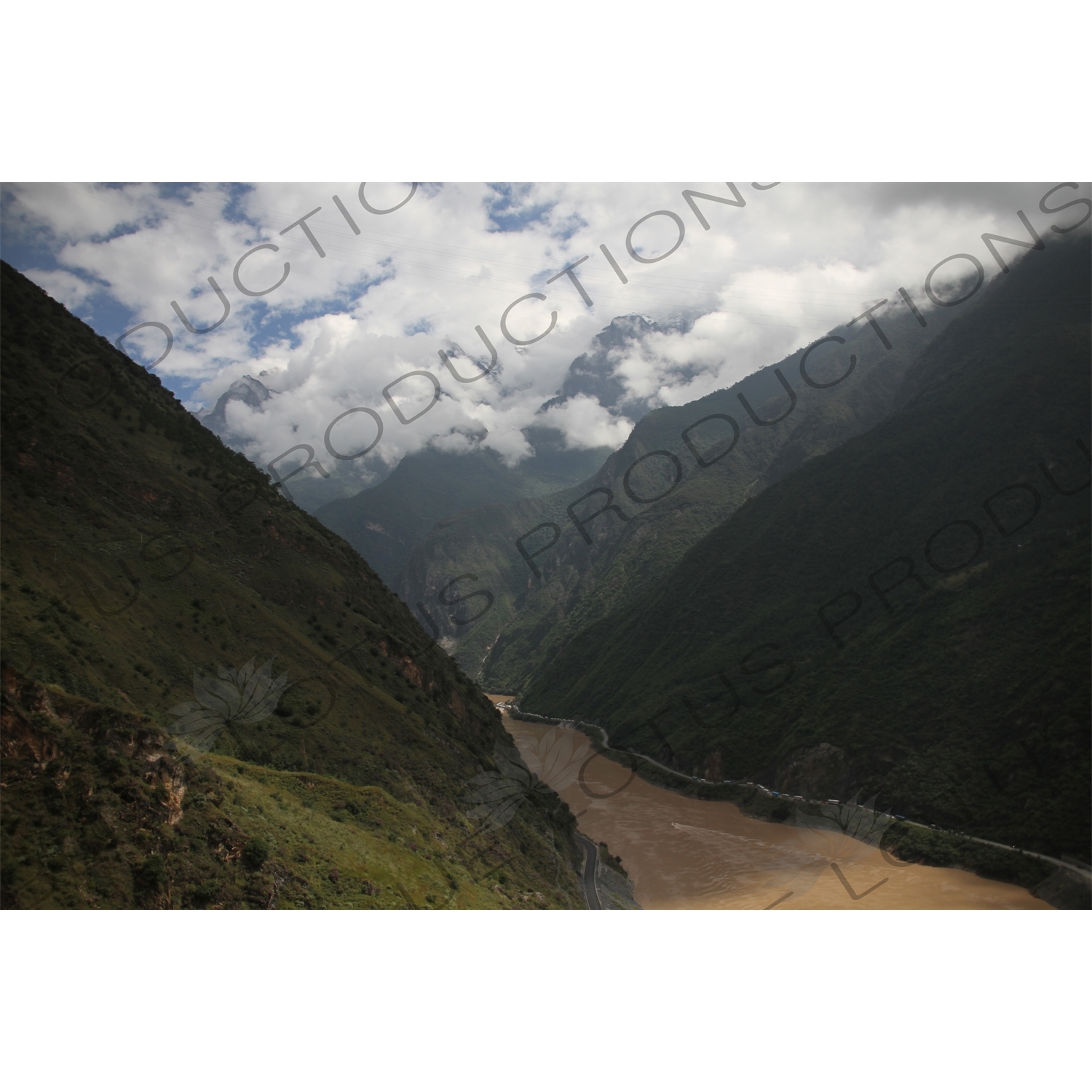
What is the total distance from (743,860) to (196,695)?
37093 mm

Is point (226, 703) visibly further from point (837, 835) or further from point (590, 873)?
point (837, 835)

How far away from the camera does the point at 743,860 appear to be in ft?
156

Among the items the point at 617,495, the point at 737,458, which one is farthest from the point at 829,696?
the point at 617,495

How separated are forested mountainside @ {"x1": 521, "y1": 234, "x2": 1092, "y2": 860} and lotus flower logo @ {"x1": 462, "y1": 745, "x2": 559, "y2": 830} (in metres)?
29.1

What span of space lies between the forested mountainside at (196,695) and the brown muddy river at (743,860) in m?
Answer: 6.84

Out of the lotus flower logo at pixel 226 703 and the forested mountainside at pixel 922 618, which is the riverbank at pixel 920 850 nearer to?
the forested mountainside at pixel 922 618

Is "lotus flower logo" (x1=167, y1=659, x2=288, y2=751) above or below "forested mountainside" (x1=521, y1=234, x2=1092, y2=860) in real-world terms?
above

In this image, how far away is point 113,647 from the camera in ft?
80.5

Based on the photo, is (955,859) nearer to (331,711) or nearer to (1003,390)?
(331,711)

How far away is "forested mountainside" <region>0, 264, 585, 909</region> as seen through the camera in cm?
1379

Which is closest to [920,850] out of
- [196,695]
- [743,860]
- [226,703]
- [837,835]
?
[837,835]

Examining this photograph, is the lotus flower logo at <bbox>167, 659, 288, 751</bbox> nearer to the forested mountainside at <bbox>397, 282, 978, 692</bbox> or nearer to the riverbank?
the riverbank

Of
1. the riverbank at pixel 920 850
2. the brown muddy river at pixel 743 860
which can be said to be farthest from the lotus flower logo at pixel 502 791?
the riverbank at pixel 920 850

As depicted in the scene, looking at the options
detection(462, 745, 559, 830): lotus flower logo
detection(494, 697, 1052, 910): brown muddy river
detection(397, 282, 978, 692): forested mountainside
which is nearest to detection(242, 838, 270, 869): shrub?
detection(462, 745, 559, 830): lotus flower logo
